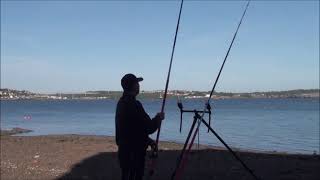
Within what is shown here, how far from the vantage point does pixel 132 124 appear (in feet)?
22.2

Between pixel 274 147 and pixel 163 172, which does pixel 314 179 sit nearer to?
pixel 163 172

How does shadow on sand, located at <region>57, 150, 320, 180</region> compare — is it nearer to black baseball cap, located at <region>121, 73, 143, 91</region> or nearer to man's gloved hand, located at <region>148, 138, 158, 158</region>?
man's gloved hand, located at <region>148, 138, 158, 158</region>

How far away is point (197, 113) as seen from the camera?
6.93m

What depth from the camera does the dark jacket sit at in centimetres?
671

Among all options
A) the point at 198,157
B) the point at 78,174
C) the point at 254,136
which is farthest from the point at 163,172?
the point at 254,136

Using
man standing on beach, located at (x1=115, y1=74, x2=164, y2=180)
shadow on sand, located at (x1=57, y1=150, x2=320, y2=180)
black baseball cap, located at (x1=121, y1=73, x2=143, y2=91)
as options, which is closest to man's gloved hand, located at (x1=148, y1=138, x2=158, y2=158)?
man standing on beach, located at (x1=115, y1=74, x2=164, y2=180)

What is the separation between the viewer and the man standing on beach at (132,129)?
672 cm

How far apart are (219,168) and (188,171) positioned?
0.91 meters

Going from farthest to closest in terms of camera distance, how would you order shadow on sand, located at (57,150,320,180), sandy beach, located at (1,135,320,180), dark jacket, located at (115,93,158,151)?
sandy beach, located at (1,135,320,180), shadow on sand, located at (57,150,320,180), dark jacket, located at (115,93,158,151)

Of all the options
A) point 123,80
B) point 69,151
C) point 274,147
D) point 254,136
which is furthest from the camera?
point 254,136

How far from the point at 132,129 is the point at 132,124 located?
6 cm

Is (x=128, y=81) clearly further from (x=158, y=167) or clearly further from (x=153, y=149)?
(x=158, y=167)

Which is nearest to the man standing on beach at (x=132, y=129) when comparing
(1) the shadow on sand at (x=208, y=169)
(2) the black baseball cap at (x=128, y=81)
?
(2) the black baseball cap at (x=128, y=81)

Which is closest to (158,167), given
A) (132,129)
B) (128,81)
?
(132,129)
